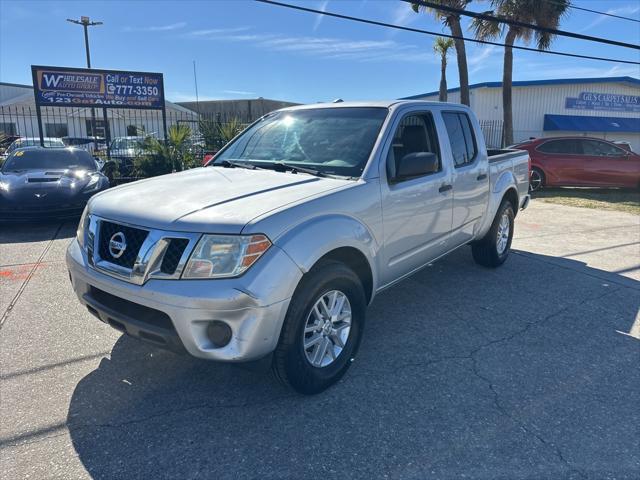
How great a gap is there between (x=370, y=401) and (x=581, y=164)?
12.9 meters

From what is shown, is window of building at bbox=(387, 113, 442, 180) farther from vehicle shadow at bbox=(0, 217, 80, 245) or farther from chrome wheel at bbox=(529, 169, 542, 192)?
chrome wheel at bbox=(529, 169, 542, 192)

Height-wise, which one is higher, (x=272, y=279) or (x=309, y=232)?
(x=309, y=232)

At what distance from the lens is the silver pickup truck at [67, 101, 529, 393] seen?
8.49 feet

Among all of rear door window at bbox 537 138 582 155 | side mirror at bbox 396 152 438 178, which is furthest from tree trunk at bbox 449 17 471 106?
side mirror at bbox 396 152 438 178

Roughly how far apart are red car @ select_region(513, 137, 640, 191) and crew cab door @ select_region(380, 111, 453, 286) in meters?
10.4

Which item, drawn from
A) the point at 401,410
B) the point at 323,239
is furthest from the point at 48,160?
the point at 401,410

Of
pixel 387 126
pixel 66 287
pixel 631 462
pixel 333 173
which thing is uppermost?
pixel 387 126

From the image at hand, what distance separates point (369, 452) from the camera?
259 centimetres

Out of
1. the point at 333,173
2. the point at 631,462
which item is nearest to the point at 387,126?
the point at 333,173

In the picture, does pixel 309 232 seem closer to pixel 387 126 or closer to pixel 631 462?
pixel 387 126

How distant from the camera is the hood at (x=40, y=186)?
7.74 meters

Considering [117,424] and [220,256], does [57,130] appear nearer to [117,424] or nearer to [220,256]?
[117,424]

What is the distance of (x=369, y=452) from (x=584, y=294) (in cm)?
372

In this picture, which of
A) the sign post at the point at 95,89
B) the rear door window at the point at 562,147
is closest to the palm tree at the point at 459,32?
the rear door window at the point at 562,147
